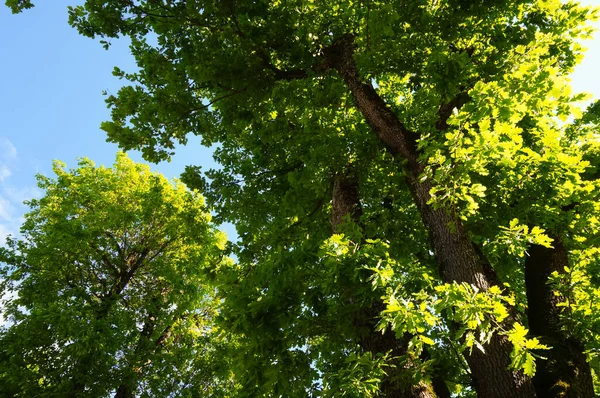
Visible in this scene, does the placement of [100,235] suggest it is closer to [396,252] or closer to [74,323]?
[74,323]

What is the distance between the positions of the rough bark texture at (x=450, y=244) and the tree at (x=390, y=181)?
0.03 meters

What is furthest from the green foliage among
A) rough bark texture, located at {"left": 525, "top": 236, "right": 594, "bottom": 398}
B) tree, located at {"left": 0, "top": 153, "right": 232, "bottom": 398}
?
rough bark texture, located at {"left": 525, "top": 236, "right": 594, "bottom": 398}

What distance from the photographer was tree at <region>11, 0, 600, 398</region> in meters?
4.17

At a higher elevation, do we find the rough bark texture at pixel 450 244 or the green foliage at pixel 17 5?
the green foliage at pixel 17 5

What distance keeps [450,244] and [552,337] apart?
2.49 m

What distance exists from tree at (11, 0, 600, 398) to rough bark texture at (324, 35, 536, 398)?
26mm

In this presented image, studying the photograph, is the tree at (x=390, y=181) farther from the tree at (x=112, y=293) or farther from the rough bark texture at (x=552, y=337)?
the tree at (x=112, y=293)

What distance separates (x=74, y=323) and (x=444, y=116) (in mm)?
10032

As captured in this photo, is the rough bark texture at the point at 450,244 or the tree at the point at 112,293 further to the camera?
the tree at the point at 112,293

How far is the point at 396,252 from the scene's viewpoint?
673 centimetres

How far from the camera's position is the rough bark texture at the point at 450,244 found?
4012mm

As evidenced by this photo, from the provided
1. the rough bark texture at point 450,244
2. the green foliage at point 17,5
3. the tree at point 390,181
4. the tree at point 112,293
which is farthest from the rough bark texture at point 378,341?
the green foliage at point 17,5

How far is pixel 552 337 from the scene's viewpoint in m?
5.38

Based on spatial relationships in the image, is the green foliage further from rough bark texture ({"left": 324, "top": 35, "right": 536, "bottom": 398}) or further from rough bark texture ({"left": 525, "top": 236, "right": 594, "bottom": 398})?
rough bark texture ({"left": 525, "top": 236, "right": 594, "bottom": 398})
